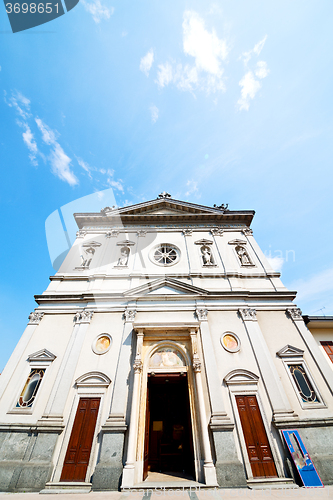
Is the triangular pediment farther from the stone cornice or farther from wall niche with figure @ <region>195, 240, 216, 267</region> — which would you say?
wall niche with figure @ <region>195, 240, 216, 267</region>

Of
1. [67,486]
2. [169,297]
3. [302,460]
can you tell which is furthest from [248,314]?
[67,486]

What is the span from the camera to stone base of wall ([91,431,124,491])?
24.8ft

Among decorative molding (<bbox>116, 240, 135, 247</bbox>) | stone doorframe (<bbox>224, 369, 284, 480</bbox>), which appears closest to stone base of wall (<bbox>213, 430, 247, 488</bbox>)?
stone doorframe (<bbox>224, 369, 284, 480</bbox>)

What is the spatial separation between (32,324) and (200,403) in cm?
927

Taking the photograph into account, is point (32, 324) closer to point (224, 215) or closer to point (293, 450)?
point (293, 450)

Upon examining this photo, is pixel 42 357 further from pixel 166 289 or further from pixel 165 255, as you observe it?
pixel 165 255

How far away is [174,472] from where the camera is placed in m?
9.77

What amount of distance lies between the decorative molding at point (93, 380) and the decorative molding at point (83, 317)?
264cm

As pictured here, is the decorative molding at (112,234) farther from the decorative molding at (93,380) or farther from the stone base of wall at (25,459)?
the stone base of wall at (25,459)

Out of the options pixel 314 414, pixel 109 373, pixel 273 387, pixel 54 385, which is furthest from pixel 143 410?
pixel 314 414

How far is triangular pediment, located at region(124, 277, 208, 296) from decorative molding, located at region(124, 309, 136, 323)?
103 cm

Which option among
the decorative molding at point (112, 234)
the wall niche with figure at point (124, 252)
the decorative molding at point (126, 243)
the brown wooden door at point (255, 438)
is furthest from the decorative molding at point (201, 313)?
the decorative molding at point (112, 234)

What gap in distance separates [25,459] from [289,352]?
1192 cm

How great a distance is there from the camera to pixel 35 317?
11.8m
